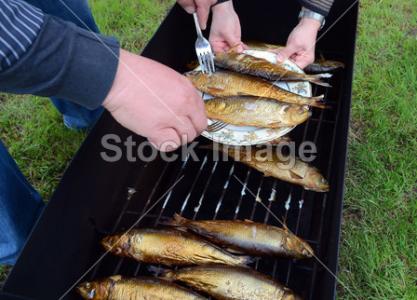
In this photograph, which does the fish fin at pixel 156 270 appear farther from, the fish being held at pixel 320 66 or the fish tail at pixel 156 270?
the fish being held at pixel 320 66

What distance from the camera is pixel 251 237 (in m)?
2.06

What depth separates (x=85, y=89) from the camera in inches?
54.6

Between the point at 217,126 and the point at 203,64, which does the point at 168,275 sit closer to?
the point at 217,126

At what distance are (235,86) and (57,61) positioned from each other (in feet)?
4.48

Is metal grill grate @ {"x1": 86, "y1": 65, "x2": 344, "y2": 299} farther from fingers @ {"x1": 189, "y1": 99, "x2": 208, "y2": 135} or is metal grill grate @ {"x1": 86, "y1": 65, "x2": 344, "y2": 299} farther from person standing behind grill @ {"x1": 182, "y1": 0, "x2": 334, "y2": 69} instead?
fingers @ {"x1": 189, "y1": 99, "x2": 208, "y2": 135}

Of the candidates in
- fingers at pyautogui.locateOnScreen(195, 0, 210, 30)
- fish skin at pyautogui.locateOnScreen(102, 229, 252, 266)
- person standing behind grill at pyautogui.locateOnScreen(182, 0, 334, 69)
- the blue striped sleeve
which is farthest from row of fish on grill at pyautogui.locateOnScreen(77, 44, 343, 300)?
the blue striped sleeve

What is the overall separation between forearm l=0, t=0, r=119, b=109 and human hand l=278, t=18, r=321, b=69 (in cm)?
158

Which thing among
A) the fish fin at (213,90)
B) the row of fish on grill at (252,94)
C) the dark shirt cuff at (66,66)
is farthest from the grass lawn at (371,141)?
the dark shirt cuff at (66,66)

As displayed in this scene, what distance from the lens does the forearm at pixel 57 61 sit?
131 cm

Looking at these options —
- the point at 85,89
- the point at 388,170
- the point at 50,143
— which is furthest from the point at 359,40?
the point at 85,89

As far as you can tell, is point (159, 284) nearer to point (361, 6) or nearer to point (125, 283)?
point (125, 283)

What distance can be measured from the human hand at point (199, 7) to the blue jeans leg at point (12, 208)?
1411mm

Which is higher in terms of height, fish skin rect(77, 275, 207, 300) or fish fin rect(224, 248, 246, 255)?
fish fin rect(224, 248, 246, 255)

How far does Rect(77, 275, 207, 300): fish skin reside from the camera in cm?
185
